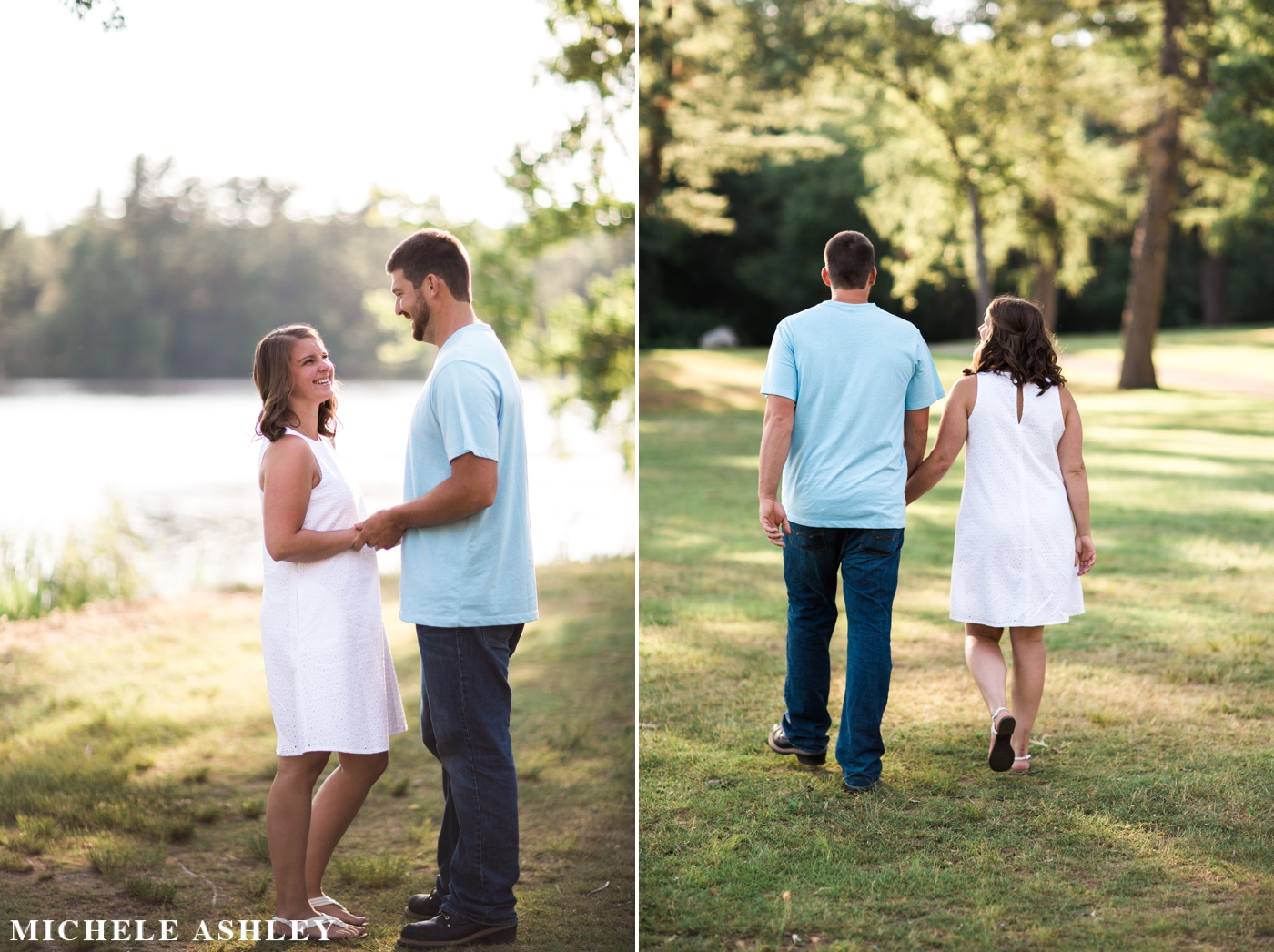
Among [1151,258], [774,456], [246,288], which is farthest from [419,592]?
[246,288]

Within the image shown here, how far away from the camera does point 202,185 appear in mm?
25453

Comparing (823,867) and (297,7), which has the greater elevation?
(297,7)

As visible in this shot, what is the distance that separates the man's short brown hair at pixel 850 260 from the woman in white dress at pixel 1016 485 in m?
0.48

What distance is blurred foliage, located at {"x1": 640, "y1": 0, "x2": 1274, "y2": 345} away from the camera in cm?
1722

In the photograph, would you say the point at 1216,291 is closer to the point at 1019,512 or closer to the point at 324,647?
the point at 1019,512

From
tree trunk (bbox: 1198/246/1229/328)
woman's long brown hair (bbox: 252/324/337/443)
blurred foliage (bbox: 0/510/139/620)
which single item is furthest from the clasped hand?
tree trunk (bbox: 1198/246/1229/328)

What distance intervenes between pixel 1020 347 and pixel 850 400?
0.66 m

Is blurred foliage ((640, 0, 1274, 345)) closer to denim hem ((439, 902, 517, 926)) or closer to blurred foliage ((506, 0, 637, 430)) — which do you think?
blurred foliage ((506, 0, 637, 430))

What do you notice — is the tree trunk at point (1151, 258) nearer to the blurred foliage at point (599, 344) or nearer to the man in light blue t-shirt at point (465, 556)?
the blurred foliage at point (599, 344)

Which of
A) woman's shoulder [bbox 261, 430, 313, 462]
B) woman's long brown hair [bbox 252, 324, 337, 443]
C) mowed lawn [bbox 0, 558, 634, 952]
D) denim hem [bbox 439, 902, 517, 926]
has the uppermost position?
woman's long brown hair [bbox 252, 324, 337, 443]

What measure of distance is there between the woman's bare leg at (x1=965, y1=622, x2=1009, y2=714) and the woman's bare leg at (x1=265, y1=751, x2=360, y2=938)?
2277mm

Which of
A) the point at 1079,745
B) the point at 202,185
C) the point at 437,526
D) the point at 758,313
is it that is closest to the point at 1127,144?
the point at 758,313

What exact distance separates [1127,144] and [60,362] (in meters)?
24.5

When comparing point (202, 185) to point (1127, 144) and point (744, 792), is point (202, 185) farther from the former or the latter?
point (744, 792)
